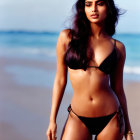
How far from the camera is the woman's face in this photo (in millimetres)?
1729

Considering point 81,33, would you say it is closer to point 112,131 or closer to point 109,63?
point 109,63

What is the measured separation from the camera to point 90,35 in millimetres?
1834

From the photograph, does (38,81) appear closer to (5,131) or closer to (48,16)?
(48,16)

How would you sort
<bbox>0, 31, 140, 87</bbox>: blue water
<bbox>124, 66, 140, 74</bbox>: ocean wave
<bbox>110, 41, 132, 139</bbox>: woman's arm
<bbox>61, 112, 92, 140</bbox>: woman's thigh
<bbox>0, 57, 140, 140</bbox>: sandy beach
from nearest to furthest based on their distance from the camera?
<bbox>61, 112, 92, 140</bbox>: woman's thigh
<bbox>110, 41, 132, 139</bbox>: woman's arm
<bbox>0, 57, 140, 140</bbox>: sandy beach
<bbox>0, 31, 140, 87</bbox>: blue water
<bbox>124, 66, 140, 74</bbox>: ocean wave

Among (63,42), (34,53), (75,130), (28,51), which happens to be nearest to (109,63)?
(63,42)

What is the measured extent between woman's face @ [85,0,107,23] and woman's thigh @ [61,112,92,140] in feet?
1.75

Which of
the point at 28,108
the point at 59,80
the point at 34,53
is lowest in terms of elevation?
the point at 28,108

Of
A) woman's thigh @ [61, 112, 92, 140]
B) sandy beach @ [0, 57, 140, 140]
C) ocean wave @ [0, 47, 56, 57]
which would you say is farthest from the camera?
ocean wave @ [0, 47, 56, 57]

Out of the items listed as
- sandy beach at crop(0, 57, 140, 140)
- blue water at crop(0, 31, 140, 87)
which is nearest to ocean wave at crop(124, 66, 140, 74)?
blue water at crop(0, 31, 140, 87)

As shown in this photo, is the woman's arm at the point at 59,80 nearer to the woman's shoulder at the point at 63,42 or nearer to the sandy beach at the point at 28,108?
the woman's shoulder at the point at 63,42

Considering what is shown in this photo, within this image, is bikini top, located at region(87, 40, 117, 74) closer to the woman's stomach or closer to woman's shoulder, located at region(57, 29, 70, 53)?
the woman's stomach

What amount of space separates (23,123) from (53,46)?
2.88 metres

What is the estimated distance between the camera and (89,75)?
1.73 metres

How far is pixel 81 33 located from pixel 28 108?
2074 mm
